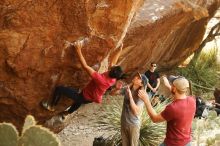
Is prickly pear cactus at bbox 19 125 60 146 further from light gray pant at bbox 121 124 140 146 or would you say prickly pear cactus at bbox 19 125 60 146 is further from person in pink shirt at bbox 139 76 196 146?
light gray pant at bbox 121 124 140 146

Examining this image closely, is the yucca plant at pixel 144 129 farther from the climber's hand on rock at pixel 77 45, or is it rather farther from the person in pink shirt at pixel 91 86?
the climber's hand on rock at pixel 77 45

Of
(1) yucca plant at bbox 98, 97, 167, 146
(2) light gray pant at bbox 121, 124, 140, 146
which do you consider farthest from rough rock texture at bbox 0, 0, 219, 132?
(1) yucca plant at bbox 98, 97, 167, 146

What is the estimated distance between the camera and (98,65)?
7.74m

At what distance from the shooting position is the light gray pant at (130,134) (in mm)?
7727

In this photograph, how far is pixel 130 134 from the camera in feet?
25.6

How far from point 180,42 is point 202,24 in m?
1.02

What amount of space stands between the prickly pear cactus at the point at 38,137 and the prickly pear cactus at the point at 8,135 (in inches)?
5.7

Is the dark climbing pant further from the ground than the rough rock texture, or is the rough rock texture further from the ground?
the rough rock texture

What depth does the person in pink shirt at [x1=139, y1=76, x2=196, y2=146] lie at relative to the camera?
5824 mm

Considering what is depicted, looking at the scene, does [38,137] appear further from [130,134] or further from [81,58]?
[130,134]

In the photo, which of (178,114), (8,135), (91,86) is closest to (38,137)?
(8,135)

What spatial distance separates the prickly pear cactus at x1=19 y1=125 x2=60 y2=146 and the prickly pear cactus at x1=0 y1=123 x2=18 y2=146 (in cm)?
14

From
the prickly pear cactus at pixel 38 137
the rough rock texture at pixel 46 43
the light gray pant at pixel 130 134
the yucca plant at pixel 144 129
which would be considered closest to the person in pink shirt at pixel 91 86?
the rough rock texture at pixel 46 43

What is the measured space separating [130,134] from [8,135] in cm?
382
